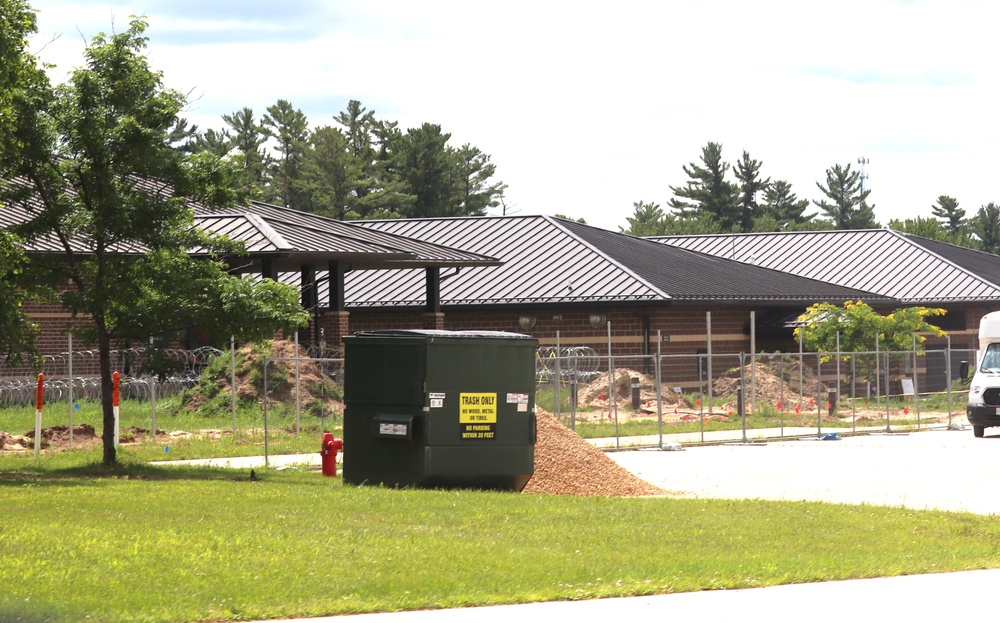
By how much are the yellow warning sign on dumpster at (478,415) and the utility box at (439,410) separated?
12 millimetres

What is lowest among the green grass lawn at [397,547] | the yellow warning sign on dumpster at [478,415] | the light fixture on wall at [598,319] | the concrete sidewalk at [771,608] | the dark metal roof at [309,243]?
the concrete sidewalk at [771,608]

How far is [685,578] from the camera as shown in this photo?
10375 millimetres

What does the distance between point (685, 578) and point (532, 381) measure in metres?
7.26

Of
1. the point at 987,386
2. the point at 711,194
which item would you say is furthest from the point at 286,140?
the point at 987,386

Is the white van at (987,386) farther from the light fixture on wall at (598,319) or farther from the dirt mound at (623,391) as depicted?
the light fixture on wall at (598,319)

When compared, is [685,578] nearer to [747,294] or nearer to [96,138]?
[96,138]

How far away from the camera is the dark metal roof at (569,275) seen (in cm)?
4497

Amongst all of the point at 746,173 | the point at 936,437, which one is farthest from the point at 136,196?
the point at 746,173

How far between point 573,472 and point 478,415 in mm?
2875

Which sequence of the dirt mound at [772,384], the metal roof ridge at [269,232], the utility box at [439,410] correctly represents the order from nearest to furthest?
the utility box at [439,410] < the metal roof ridge at [269,232] < the dirt mound at [772,384]

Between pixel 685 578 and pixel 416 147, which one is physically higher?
pixel 416 147

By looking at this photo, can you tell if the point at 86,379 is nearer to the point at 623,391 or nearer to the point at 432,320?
the point at 432,320

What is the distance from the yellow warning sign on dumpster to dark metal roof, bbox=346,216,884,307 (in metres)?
26.2

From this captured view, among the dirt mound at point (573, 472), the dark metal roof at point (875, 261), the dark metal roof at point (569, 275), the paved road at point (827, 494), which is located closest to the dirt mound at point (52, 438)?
the paved road at point (827, 494)
